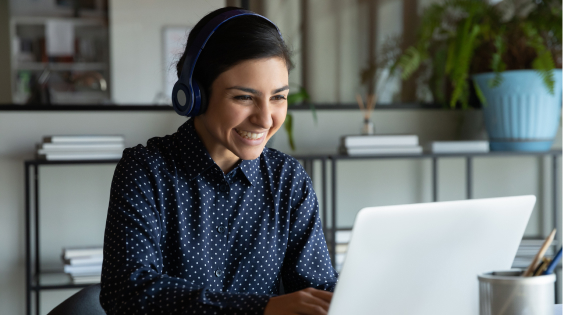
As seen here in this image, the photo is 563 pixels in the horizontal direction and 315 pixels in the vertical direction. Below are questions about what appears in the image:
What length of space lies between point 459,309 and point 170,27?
2.20 meters

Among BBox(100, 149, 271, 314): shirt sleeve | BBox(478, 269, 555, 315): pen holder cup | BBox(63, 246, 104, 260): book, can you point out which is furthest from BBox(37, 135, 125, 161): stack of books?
BBox(478, 269, 555, 315): pen holder cup

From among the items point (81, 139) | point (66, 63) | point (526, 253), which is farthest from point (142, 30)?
point (526, 253)

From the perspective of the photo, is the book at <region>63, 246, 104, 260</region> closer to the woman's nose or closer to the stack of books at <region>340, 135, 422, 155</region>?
the stack of books at <region>340, 135, 422, 155</region>

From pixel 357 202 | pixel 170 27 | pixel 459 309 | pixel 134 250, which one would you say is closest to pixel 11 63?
pixel 170 27

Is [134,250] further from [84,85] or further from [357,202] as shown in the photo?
[84,85]

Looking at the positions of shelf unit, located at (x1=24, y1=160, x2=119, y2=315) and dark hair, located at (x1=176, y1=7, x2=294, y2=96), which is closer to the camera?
dark hair, located at (x1=176, y1=7, x2=294, y2=96)

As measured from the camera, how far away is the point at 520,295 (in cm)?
60

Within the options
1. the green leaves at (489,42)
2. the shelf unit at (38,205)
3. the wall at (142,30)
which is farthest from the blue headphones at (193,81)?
the wall at (142,30)

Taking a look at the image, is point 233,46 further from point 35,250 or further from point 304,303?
point 35,250

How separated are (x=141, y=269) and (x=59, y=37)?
2.25m

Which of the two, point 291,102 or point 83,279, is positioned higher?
point 291,102

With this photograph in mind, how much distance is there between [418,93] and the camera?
2.55 meters

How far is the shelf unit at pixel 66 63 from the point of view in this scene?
2.82m

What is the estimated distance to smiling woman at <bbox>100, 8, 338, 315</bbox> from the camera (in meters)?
1.00
